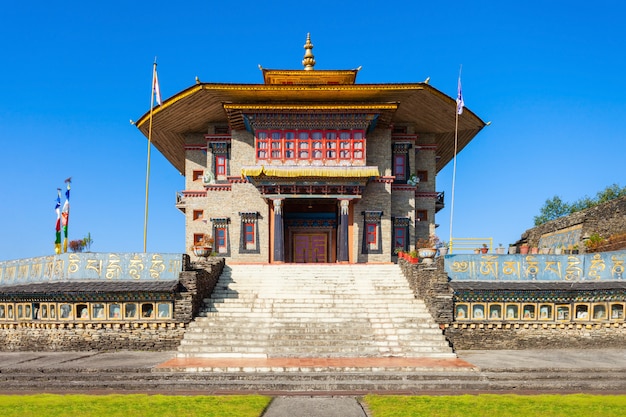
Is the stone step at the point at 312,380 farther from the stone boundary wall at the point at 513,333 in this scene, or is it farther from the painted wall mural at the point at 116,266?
the painted wall mural at the point at 116,266

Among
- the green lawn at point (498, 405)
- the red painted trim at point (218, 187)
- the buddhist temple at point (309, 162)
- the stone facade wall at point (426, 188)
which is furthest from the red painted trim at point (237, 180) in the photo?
the green lawn at point (498, 405)

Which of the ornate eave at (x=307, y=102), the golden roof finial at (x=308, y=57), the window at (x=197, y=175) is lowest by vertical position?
the window at (x=197, y=175)

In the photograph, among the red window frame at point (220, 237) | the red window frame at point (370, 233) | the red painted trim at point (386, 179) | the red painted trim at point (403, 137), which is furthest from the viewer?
the red painted trim at point (403, 137)

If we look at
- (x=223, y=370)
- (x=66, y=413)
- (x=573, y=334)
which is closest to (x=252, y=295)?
(x=223, y=370)

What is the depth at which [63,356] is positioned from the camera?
16.4m

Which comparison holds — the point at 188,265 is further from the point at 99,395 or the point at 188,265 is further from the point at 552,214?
the point at 552,214

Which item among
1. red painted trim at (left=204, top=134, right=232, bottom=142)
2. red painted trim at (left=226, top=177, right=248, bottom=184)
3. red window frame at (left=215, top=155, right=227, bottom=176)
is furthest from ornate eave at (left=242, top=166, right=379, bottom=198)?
red painted trim at (left=204, top=134, right=232, bottom=142)

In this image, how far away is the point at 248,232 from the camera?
29703 mm

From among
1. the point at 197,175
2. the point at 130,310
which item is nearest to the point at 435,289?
the point at 130,310

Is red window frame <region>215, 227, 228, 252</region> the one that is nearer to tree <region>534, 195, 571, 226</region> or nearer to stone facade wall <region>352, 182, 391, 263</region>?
stone facade wall <region>352, 182, 391, 263</region>

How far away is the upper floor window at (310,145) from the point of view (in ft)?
93.7

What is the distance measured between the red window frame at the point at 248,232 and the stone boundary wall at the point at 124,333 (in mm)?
10923

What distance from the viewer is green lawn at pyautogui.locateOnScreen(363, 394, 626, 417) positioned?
9.80 m

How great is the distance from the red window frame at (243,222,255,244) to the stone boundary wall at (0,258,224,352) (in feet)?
35.8
